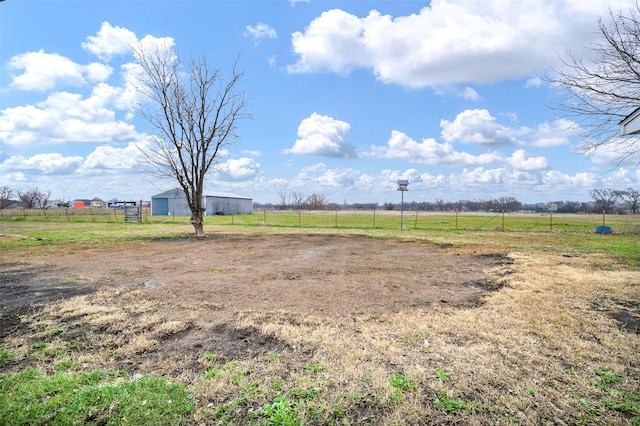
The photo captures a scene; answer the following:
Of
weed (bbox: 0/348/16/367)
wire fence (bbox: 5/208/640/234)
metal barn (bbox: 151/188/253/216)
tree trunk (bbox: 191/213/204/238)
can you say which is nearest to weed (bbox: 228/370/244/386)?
weed (bbox: 0/348/16/367)

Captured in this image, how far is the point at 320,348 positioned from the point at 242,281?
372 cm

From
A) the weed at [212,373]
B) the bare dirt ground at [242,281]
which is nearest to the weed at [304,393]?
the weed at [212,373]

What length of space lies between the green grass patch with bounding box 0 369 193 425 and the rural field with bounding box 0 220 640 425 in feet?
0.04

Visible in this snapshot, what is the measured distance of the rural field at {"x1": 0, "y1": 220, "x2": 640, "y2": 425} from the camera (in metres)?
2.56

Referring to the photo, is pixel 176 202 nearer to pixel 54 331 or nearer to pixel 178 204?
pixel 178 204

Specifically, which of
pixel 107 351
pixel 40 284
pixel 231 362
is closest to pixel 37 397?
pixel 107 351

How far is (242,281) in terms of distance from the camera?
6.96 meters

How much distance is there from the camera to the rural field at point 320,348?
256 centimetres

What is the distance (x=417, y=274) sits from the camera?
7.80 m

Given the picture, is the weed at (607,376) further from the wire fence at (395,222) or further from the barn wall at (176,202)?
the barn wall at (176,202)

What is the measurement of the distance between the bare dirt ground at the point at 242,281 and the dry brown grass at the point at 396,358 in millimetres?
295

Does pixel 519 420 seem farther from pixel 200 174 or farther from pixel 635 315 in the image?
pixel 200 174

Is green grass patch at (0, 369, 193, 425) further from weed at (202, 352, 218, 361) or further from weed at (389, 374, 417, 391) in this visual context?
weed at (389, 374, 417, 391)

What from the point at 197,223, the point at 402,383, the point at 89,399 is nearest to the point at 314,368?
the point at 402,383
